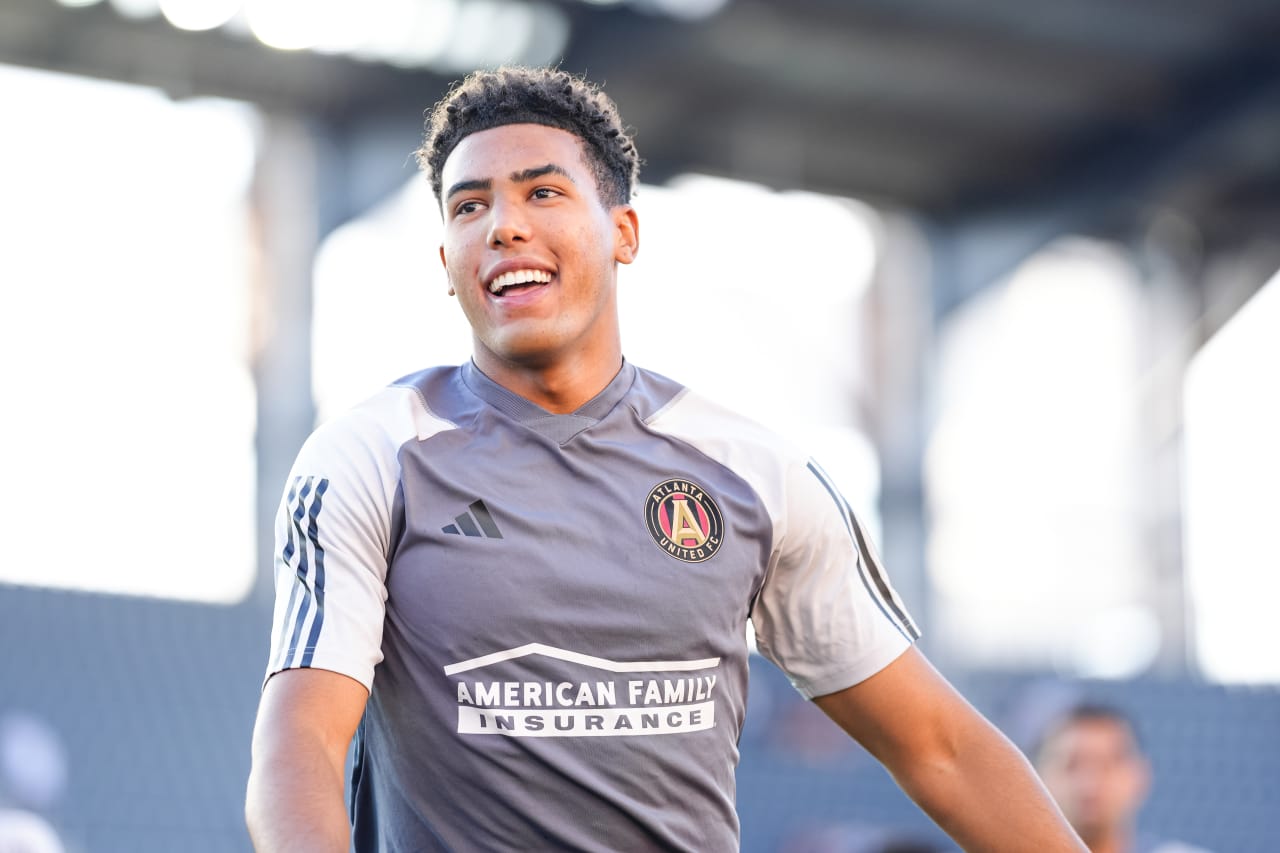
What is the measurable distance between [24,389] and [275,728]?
425 inches

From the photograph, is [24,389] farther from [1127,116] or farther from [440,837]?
[440,837]

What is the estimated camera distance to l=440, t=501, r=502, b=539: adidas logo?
2250 millimetres

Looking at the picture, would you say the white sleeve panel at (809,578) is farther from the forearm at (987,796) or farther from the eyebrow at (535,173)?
the eyebrow at (535,173)

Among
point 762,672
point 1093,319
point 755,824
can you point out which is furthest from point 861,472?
point 755,824

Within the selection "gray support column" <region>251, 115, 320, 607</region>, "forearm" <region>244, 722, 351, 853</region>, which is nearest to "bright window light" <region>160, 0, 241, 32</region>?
"gray support column" <region>251, 115, 320, 607</region>

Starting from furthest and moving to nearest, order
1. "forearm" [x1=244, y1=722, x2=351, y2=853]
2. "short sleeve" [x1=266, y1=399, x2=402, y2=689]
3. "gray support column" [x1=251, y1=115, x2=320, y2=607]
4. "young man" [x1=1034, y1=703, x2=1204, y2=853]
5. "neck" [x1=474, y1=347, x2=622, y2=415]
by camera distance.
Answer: "gray support column" [x1=251, y1=115, x2=320, y2=607]
"young man" [x1=1034, y1=703, x2=1204, y2=853]
"neck" [x1=474, y1=347, x2=622, y2=415]
"short sleeve" [x1=266, y1=399, x2=402, y2=689]
"forearm" [x1=244, y1=722, x2=351, y2=853]

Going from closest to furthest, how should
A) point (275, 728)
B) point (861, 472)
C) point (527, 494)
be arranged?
point (275, 728) → point (527, 494) → point (861, 472)

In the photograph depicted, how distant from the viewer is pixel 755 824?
979 centimetres

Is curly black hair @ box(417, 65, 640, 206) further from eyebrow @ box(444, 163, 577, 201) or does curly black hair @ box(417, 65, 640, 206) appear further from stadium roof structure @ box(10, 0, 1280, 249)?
stadium roof structure @ box(10, 0, 1280, 249)

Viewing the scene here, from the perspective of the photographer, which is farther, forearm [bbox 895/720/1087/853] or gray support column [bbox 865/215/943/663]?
gray support column [bbox 865/215/943/663]

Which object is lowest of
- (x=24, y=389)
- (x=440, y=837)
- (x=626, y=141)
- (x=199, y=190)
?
(x=440, y=837)

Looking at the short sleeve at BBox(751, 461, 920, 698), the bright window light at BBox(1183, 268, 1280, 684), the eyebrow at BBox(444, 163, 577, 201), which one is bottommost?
the short sleeve at BBox(751, 461, 920, 698)

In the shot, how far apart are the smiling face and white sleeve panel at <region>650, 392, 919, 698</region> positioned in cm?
21

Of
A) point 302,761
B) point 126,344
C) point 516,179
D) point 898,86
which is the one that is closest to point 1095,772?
point 516,179
